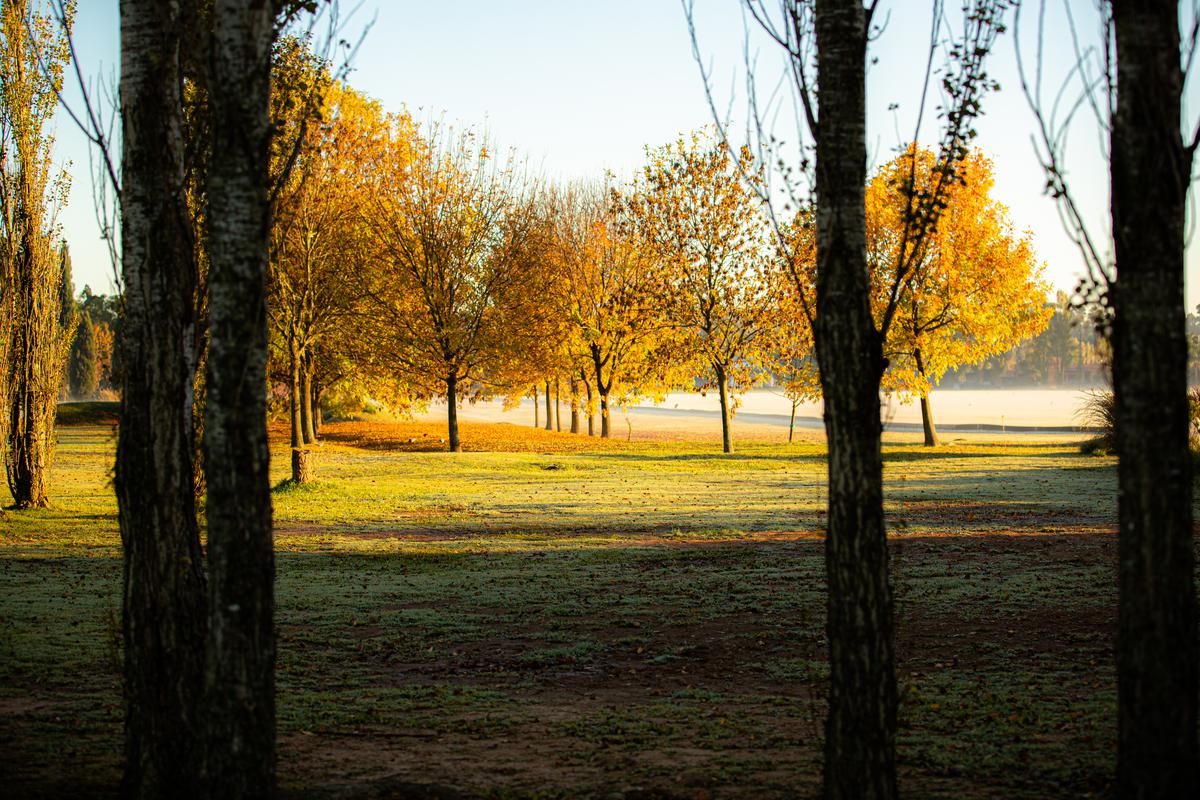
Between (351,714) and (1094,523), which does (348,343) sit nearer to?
(1094,523)

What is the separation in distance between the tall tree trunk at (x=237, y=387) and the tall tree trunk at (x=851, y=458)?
2.48 metres

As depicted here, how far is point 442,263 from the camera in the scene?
34031 millimetres

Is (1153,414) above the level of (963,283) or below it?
below

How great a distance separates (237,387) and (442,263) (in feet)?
99.9

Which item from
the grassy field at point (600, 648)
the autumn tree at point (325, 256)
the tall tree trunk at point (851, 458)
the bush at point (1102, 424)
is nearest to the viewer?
the tall tree trunk at point (851, 458)

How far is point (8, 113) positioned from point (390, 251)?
1789 cm

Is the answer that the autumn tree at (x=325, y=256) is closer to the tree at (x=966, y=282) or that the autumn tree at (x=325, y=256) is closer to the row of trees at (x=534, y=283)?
the row of trees at (x=534, y=283)

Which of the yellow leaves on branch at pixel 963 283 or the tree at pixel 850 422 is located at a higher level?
the yellow leaves on branch at pixel 963 283

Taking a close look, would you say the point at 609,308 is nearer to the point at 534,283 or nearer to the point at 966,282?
the point at 534,283

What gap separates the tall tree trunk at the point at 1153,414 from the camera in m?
3.89

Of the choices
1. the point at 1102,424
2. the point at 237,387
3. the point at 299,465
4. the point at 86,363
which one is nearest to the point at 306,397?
the point at 299,465

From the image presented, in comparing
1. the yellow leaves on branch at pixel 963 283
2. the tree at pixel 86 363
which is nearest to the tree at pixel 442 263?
the yellow leaves on branch at pixel 963 283

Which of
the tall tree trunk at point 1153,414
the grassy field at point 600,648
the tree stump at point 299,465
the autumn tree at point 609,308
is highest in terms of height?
the autumn tree at point 609,308

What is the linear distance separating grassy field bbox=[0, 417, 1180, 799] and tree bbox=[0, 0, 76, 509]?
60.7 inches
